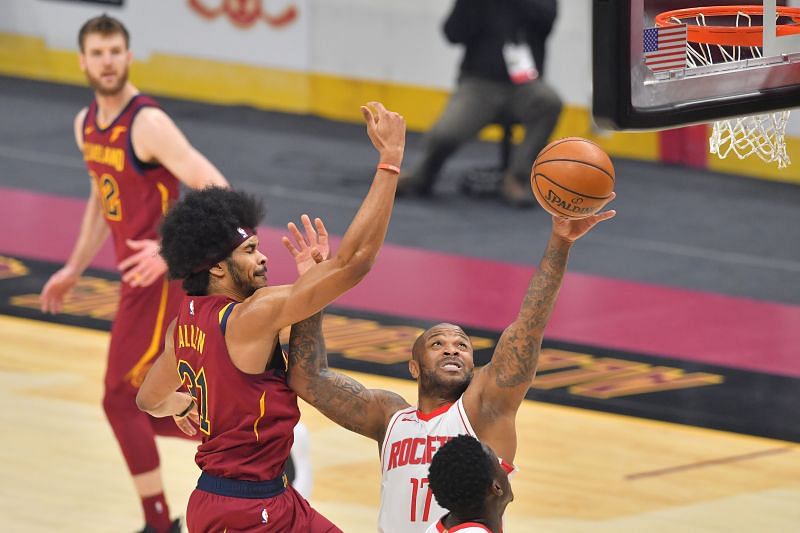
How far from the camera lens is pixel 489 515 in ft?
14.8

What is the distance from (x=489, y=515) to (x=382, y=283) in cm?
718

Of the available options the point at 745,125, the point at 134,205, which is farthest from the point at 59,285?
the point at 745,125

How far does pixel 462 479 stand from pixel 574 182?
1156mm

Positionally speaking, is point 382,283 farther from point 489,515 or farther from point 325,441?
point 489,515

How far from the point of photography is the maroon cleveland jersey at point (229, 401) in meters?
5.45

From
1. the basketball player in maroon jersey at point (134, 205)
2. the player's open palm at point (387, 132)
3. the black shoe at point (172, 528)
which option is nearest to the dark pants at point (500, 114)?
the basketball player in maroon jersey at point (134, 205)

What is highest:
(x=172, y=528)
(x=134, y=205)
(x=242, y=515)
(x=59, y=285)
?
(x=134, y=205)

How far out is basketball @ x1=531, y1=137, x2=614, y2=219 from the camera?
17.0 ft

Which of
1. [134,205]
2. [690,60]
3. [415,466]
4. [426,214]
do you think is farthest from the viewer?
[426,214]

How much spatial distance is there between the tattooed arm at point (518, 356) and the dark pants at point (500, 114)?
28.9 ft

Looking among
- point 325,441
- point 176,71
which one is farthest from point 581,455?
point 176,71

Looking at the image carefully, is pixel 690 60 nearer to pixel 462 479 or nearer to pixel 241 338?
pixel 241 338

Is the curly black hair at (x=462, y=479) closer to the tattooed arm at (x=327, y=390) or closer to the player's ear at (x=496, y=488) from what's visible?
the player's ear at (x=496, y=488)

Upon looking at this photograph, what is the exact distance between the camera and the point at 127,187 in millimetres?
7641
